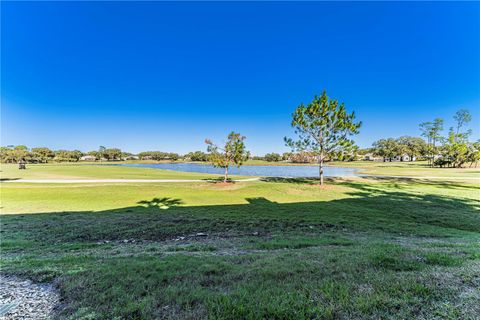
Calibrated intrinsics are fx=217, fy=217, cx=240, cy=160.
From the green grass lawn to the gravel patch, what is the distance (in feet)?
0.52

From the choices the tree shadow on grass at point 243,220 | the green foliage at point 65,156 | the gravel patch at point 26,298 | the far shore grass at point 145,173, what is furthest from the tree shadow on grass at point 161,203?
the green foliage at point 65,156

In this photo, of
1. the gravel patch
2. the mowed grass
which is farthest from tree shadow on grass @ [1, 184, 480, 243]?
the mowed grass

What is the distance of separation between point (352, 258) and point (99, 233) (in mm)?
8231

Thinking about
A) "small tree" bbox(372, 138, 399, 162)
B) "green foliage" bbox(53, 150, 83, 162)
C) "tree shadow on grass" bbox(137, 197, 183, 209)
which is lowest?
"tree shadow on grass" bbox(137, 197, 183, 209)

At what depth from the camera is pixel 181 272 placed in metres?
4.04

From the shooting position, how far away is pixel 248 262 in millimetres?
4582

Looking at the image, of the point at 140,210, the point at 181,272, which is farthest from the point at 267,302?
the point at 140,210

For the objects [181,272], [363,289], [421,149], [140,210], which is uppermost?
[421,149]

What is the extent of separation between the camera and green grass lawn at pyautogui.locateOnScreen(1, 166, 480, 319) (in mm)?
2754

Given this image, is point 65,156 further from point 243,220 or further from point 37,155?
point 243,220

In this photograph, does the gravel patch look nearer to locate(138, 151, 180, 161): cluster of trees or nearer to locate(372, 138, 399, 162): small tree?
locate(372, 138, 399, 162): small tree

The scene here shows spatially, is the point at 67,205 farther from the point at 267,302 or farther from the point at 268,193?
the point at 267,302

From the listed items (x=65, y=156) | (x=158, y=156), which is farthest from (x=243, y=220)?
(x=158, y=156)

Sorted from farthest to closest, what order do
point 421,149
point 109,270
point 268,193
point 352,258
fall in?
point 421,149 < point 268,193 < point 352,258 < point 109,270
